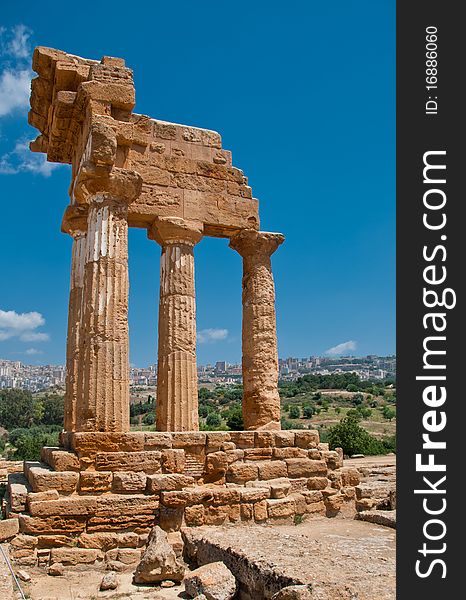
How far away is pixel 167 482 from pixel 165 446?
953mm

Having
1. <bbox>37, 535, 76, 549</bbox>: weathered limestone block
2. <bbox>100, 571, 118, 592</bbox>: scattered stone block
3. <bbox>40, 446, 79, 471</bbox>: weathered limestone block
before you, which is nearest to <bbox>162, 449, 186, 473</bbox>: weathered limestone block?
<bbox>40, 446, 79, 471</bbox>: weathered limestone block

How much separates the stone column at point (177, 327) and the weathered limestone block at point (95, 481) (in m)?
3.25

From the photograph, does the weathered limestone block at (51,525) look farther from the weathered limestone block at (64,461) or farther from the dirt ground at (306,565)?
the weathered limestone block at (64,461)

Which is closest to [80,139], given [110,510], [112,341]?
[112,341]

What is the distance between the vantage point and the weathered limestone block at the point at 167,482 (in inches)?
438

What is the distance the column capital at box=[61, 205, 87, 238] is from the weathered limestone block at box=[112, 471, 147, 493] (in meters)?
6.74

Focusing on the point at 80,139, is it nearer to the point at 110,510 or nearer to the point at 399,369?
the point at 110,510

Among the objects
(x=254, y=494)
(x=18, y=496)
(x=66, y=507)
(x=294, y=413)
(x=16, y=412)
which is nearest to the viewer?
(x=66, y=507)

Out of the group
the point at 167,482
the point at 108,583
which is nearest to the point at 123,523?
the point at 167,482

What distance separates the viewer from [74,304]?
15695 millimetres

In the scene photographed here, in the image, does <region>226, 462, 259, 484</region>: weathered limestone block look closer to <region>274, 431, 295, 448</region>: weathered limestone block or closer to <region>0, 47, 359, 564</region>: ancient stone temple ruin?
<region>0, 47, 359, 564</region>: ancient stone temple ruin

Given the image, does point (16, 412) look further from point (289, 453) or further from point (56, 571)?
point (56, 571)

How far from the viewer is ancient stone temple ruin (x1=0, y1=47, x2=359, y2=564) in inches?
425

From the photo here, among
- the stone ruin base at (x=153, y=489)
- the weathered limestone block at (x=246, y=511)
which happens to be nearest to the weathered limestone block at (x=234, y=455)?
the stone ruin base at (x=153, y=489)
